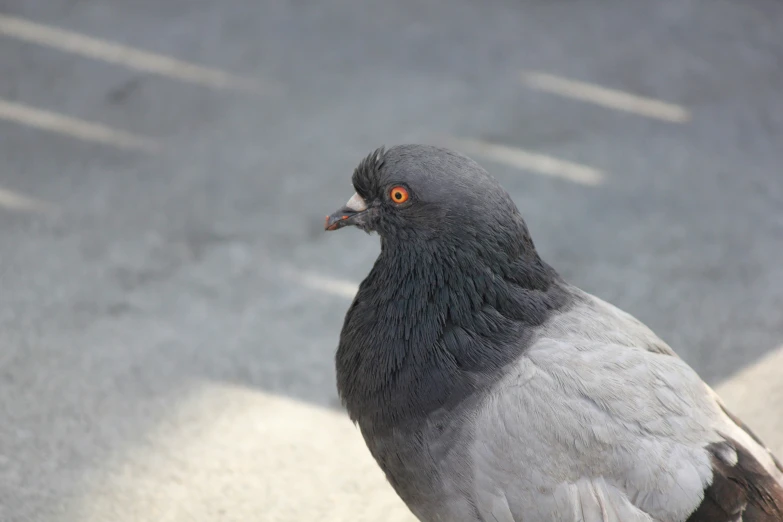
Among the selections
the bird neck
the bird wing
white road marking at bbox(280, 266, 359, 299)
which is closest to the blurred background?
white road marking at bbox(280, 266, 359, 299)

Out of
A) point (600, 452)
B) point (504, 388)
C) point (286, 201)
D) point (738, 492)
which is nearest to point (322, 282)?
point (286, 201)

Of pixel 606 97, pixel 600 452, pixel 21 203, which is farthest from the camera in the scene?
pixel 606 97

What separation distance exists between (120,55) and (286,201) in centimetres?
137

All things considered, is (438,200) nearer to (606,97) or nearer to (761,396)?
(761,396)

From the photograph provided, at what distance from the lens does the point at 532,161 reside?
399cm

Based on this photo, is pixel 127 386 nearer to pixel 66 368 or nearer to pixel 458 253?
pixel 66 368

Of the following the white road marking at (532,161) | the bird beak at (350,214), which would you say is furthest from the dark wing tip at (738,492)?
the white road marking at (532,161)

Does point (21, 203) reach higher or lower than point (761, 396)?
lower

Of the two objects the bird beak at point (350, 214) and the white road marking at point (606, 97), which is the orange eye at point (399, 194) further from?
the white road marking at point (606, 97)

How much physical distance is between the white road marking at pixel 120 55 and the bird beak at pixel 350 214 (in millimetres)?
2305

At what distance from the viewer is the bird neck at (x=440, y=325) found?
6.52ft

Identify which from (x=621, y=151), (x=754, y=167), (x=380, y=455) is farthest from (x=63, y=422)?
(x=754, y=167)

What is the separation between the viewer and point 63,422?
9.16 ft

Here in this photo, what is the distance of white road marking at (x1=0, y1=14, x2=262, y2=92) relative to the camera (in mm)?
4363
